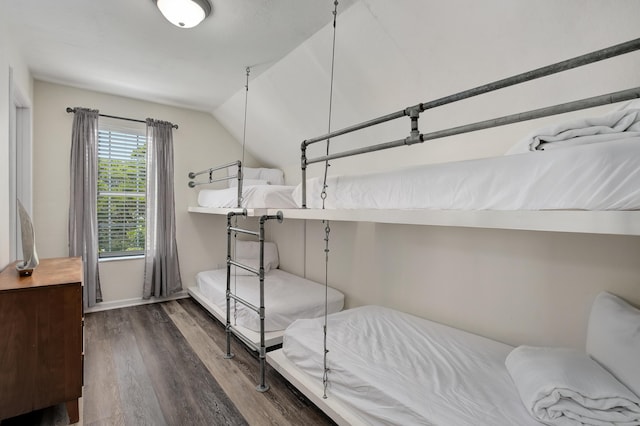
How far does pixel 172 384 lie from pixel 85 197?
2.42 m

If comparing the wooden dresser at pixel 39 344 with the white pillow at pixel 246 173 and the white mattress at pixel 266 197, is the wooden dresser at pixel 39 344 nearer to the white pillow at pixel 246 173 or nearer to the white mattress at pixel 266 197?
the white mattress at pixel 266 197

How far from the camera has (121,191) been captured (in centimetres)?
390

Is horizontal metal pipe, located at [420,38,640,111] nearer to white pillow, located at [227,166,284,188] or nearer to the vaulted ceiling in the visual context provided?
the vaulted ceiling

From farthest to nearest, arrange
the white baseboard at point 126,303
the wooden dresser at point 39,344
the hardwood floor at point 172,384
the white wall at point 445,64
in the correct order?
the white baseboard at point 126,303, the hardwood floor at point 172,384, the wooden dresser at point 39,344, the white wall at point 445,64

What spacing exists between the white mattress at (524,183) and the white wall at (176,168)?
3156mm

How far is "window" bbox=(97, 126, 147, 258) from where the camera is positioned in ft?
12.4

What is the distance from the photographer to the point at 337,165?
3.63 metres

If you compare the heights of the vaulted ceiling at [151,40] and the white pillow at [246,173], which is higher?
the vaulted ceiling at [151,40]

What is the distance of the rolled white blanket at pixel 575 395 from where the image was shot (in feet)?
3.90

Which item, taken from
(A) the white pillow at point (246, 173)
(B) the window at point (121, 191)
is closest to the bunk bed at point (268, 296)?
(A) the white pillow at point (246, 173)

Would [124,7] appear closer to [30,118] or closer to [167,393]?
[30,118]

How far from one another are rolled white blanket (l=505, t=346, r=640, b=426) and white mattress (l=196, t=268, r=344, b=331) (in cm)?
181

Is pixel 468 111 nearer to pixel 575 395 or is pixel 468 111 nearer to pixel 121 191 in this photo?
pixel 575 395

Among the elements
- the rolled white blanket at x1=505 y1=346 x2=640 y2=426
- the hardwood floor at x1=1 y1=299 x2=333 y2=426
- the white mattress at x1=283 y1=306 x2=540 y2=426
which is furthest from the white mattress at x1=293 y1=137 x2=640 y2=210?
the hardwood floor at x1=1 y1=299 x2=333 y2=426
